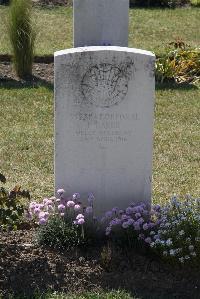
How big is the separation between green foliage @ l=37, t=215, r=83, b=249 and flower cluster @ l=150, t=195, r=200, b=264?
0.59m

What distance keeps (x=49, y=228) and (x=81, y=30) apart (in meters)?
5.62

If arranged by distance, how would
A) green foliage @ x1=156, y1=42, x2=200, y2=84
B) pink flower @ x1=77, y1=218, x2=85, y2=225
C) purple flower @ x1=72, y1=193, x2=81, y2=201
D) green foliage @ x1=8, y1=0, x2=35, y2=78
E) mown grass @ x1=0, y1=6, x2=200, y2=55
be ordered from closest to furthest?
pink flower @ x1=77, y1=218, x2=85, y2=225
purple flower @ x1=72, y1=193, x2=81, y2=201
green foliage @ x1=8, y1=0, x2=35, y2=78
green foliage @ x1=156, y1=42, x2=200, y2=84
mown grass @ x1=0, y1=6, x2=200, y2=55

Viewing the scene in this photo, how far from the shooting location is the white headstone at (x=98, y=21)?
1056 centimetres

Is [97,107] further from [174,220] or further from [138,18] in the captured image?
[138,18]

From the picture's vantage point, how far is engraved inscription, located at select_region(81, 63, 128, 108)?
5465mm

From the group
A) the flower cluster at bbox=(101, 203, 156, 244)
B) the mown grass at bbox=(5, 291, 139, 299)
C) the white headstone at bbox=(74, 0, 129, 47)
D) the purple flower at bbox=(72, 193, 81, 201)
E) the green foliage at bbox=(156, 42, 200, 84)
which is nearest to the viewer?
the mown grass at bbox=(5, 291, 139, 299)

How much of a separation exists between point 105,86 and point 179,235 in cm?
122

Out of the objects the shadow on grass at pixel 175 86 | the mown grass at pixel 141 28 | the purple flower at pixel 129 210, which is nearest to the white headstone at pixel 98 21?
the shadow on grass at pixel 175 86

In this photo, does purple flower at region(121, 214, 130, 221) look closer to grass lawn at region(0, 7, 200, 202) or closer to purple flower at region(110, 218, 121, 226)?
purple flower at region(110, 218, 121, 226)

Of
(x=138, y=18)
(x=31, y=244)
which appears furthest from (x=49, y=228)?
(x=138, y=18)

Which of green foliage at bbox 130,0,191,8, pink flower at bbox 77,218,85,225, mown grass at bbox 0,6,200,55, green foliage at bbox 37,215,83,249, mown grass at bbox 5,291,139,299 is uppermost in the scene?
green foliage at bbox 130,0,191,8

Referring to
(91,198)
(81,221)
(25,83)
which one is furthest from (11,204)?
(25,83)

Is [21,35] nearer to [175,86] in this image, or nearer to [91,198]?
[175,86]

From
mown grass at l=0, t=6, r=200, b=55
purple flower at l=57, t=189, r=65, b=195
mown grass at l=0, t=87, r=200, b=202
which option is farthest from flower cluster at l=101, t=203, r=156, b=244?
mown grass at l=0, t=6, r=200, b=55
